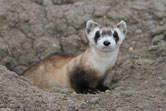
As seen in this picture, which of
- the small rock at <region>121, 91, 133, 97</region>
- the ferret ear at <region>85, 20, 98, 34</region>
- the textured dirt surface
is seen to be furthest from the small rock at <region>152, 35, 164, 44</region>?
the small rock at <region>121, 91, 133, 97</region>

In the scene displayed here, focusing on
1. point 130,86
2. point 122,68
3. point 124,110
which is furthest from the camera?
point 122,68

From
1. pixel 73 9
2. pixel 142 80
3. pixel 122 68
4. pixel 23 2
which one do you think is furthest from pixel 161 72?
pixel 23 2

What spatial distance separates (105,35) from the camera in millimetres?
4047

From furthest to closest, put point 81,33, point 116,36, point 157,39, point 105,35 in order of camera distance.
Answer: point 81,33 < point 157,39 < point 116,36 < point 105,35

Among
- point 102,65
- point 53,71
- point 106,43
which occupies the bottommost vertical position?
point 53,71

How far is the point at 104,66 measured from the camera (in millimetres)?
4316

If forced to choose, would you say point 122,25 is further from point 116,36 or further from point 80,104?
point 80,104

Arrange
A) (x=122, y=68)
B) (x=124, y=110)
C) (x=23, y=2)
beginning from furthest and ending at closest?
(x=23, y=2), (x=122, y=68), (x=124, y=110)

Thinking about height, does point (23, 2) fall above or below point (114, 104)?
above

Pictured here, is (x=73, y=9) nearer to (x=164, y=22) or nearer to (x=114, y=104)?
(x=164, y=22)

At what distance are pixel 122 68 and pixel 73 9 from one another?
1237 mm

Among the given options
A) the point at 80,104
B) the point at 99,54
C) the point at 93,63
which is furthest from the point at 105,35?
the point at 80,104

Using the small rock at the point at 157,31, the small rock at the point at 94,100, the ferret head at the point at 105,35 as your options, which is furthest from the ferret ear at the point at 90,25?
the small rock at the point at 157,31

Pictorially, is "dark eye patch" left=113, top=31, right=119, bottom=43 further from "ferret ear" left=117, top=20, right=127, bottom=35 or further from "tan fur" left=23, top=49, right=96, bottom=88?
"tan fur" left=23, top=49, right=96, bottom=88
